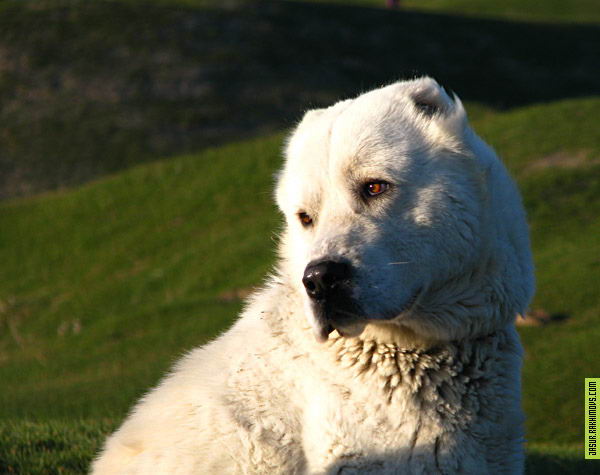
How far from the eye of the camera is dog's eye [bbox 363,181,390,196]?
436 centimetres

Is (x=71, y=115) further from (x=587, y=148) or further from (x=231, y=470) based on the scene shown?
(x=231, y=470)

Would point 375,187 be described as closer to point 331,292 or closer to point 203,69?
point 331,292

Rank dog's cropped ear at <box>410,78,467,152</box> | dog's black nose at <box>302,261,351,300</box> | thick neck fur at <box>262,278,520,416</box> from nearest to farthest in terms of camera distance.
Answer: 1. dog's black nose at <box>302,261,351,300</box>
2. thick neck fur at <box>262,278,520,416</box>
3. dog's cropped ear at <box>410,78,467,152</box>

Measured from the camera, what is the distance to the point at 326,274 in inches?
160

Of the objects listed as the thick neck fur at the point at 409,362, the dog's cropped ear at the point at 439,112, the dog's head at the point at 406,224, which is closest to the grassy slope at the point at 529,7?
the dog's cropped ear at the point at 439,112

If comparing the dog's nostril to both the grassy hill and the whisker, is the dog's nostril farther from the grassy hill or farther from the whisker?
the grassy hill

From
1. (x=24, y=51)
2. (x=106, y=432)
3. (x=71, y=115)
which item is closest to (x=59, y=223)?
(x=71, y=115)

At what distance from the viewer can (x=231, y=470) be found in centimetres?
427

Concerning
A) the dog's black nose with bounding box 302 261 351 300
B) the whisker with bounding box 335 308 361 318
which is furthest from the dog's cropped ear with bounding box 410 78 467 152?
the whisker with bounding box 335 308 361 318

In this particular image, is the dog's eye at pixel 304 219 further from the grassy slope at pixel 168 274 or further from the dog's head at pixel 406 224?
the grassy slope at pixel 168 274

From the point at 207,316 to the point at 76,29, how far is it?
2131cm

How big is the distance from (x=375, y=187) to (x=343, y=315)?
0.69 meters

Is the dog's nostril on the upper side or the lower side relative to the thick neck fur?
upper

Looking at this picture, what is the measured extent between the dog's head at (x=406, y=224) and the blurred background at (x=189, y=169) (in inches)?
124
